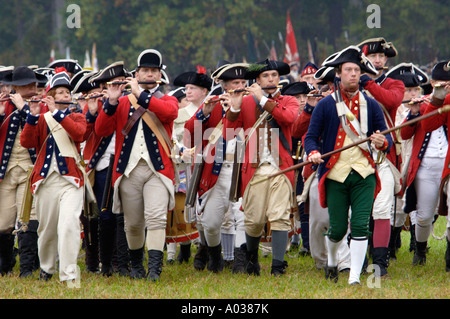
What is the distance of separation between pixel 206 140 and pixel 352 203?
2.08 meters

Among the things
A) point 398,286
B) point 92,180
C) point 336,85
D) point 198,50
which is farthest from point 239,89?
point 198,50

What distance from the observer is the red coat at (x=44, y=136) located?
810 centimetres

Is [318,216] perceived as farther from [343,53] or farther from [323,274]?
[343,53]

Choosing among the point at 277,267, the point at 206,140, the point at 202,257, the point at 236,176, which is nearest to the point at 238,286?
the point at 277,267

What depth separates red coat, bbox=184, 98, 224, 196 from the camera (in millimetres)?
9102

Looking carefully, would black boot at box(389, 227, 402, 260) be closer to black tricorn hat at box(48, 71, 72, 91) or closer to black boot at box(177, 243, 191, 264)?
black boot at box(177, 243, 191, 264)

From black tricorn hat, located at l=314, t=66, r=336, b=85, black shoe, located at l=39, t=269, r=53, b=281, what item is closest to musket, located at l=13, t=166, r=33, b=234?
black shoe, located at l=39, t=269, r=53, b=281

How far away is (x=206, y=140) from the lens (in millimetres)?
9258

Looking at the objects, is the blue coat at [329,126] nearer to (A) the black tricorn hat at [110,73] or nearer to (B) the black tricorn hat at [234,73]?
(B) the black tricorn hat at [234,73]

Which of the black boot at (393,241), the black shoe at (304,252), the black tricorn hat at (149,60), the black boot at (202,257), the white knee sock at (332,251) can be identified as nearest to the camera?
the white knee sock at (332,251)

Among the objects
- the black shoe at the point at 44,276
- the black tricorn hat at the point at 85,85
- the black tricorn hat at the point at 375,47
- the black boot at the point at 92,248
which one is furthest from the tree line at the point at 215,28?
the black shoe at the point at 44,276

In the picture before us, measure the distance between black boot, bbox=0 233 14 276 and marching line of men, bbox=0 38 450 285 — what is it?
2cm

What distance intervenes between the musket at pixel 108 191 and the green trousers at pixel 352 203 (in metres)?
2.31

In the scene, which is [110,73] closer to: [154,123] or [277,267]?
[154,123]
